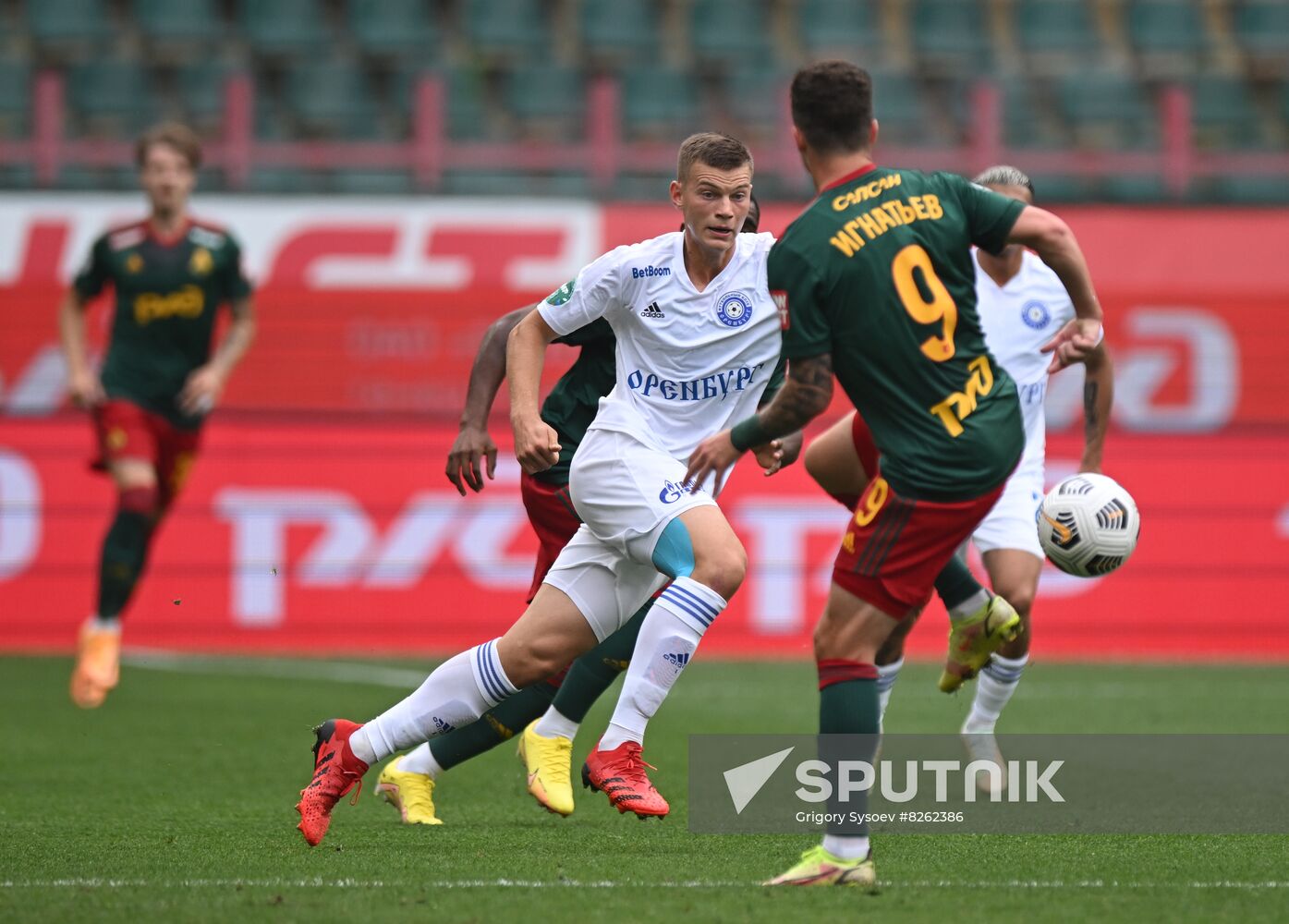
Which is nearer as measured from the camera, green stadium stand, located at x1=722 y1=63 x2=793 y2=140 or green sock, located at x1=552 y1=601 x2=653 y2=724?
green sock, located at x1=552 y1=601 x2=653 y2=724

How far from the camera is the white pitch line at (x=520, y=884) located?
4574mm

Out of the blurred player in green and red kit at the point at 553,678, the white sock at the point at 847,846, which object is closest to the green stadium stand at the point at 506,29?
the blurred player in green and red kit at the point at 553,678

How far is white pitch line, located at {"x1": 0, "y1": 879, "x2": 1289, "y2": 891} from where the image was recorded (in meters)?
4.57

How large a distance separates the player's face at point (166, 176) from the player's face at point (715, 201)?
4408 mm

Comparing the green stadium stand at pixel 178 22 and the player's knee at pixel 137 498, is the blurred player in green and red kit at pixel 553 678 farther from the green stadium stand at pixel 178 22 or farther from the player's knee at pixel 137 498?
the green stadium stand at pixel 178 22

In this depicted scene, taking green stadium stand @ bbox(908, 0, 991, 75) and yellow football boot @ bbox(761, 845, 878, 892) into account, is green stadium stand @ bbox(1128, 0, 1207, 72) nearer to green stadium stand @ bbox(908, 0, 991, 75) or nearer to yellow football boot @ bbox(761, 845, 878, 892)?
green stadium stand @ bbox(908, 0, 991, 75)

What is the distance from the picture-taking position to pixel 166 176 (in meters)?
9.24

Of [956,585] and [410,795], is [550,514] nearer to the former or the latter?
[410,795]

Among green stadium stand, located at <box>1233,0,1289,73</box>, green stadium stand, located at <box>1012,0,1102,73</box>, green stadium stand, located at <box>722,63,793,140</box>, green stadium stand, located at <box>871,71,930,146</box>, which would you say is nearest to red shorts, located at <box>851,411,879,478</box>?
green stadium stand, located at <box>722,63,793,140</box>

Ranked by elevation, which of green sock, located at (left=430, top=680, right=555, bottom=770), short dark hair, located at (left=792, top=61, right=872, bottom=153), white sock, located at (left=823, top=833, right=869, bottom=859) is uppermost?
short dark hair, located at (left=792, top=61, right=872, bottom=153)

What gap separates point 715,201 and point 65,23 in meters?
12.9

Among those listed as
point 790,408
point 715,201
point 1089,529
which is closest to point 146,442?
point 715,201

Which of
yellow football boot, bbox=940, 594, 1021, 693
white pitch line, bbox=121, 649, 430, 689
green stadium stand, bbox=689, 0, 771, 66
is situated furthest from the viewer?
green stadium stand, bbox=689, 0, 771, 66

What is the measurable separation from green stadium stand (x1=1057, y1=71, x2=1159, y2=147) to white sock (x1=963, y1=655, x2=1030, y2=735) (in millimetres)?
11046
